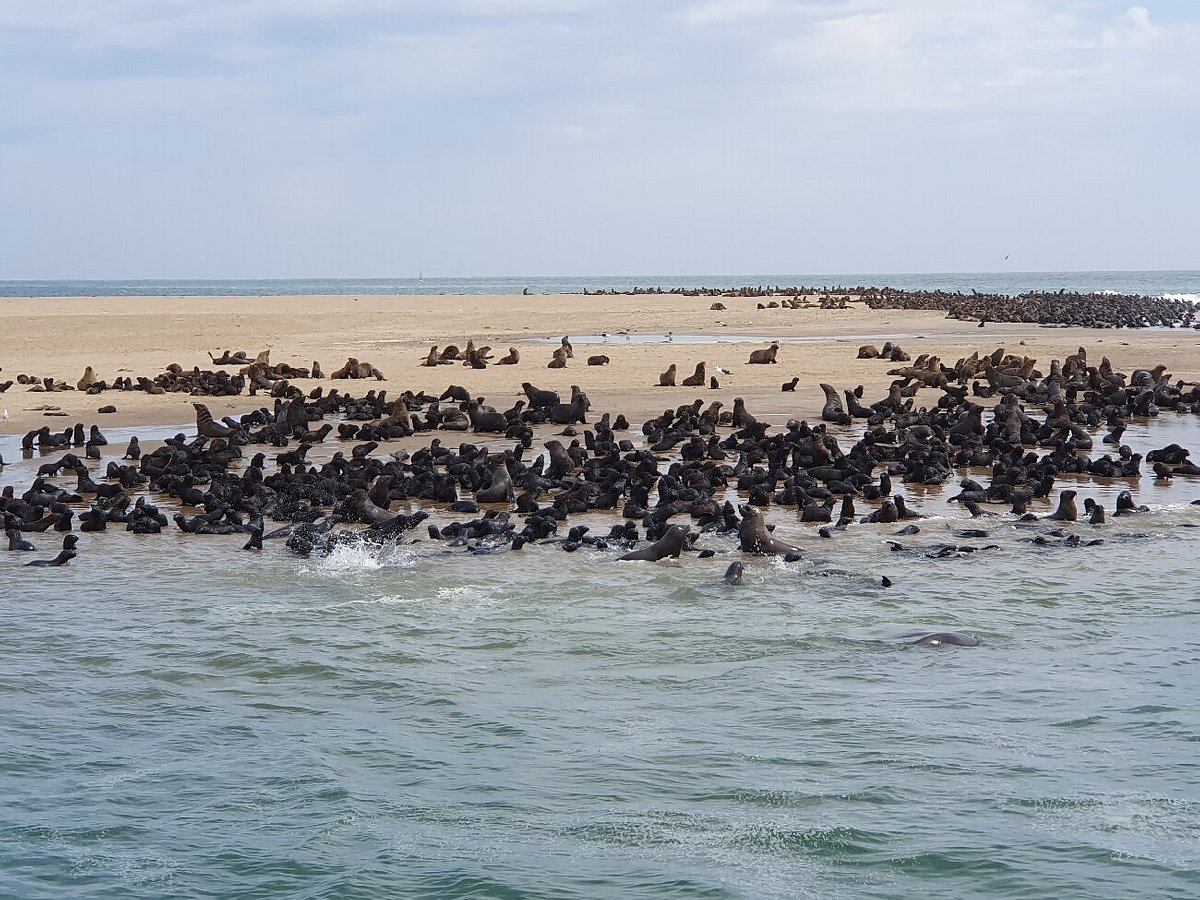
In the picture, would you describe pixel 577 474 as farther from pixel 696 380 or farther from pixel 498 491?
pixel 696 380

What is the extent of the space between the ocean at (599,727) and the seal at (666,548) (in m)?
0.30

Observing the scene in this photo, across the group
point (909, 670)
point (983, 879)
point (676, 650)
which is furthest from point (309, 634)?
point (983, 879)

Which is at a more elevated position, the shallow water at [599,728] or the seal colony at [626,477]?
the seal colony at [626,477]

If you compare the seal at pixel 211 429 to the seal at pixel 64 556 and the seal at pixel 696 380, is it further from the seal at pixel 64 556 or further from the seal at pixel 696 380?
the seal at pixel 696 380

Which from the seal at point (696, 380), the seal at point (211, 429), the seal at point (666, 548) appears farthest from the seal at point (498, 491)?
the seal at point (696, 380)

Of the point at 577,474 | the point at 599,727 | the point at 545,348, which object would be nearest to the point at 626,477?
the point at 577,474

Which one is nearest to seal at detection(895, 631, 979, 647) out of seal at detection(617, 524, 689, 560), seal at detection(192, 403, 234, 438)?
seal at detection(617, 524, 689, 560)

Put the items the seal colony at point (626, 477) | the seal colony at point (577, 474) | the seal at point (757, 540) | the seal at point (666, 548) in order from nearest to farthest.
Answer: the seal at point (666, 548)
the seal at point (757, 540)
the seal colony at point (626, 477)
the seal colony at point (577, 474)

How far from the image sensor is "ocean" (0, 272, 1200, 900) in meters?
7.02

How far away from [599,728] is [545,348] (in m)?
34.2

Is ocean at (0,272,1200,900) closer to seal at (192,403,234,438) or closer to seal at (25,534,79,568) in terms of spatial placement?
seal at (25,534,79,568)

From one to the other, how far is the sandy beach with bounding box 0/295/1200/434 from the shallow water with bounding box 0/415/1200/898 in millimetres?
13150

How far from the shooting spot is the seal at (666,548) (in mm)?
13625

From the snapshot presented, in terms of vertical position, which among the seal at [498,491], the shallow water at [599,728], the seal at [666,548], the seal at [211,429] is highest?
the seal at [211,429]
